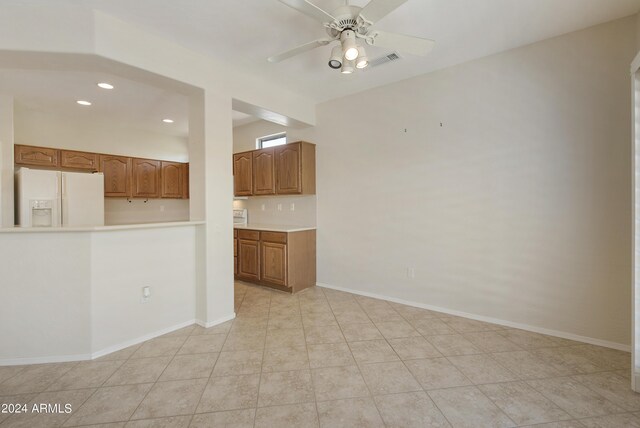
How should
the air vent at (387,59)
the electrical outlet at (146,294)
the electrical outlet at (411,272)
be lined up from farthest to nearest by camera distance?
the electrical outlet at (411,272), the air vent at (387,59), the electrical outlet at (146,294)

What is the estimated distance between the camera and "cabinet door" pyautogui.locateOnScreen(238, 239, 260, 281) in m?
4.13

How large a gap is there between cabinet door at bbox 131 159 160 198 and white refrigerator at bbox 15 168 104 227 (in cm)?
83

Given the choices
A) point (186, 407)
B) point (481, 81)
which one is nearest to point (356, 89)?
point (481, 81)

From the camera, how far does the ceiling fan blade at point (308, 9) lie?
1592 millimetres

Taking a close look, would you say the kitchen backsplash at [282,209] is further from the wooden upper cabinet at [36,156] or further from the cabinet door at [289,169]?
the wooden upper cabinet at [36,156]

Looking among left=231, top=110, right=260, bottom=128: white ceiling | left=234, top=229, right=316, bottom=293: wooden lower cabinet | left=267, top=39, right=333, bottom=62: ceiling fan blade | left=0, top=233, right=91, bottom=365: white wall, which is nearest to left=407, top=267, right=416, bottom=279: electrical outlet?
left=234, top=229, right=316, bottom=293: wooden lower cabinet

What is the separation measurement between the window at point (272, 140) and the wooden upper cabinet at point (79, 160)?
2.61 meters

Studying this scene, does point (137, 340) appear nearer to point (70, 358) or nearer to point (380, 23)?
point (70, 358)

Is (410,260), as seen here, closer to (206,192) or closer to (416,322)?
(416,322)

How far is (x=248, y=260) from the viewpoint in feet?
13.9

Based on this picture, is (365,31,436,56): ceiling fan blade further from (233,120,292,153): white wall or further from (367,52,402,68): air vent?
(233,120,292,153): white wall

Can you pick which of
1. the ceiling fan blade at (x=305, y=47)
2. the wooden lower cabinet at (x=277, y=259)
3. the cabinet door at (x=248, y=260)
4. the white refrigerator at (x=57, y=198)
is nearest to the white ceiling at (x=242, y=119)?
the wooden lower cabinet at (x=277, y=259)

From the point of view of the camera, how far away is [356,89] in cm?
366

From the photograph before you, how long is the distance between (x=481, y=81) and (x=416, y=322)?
2.59 m
